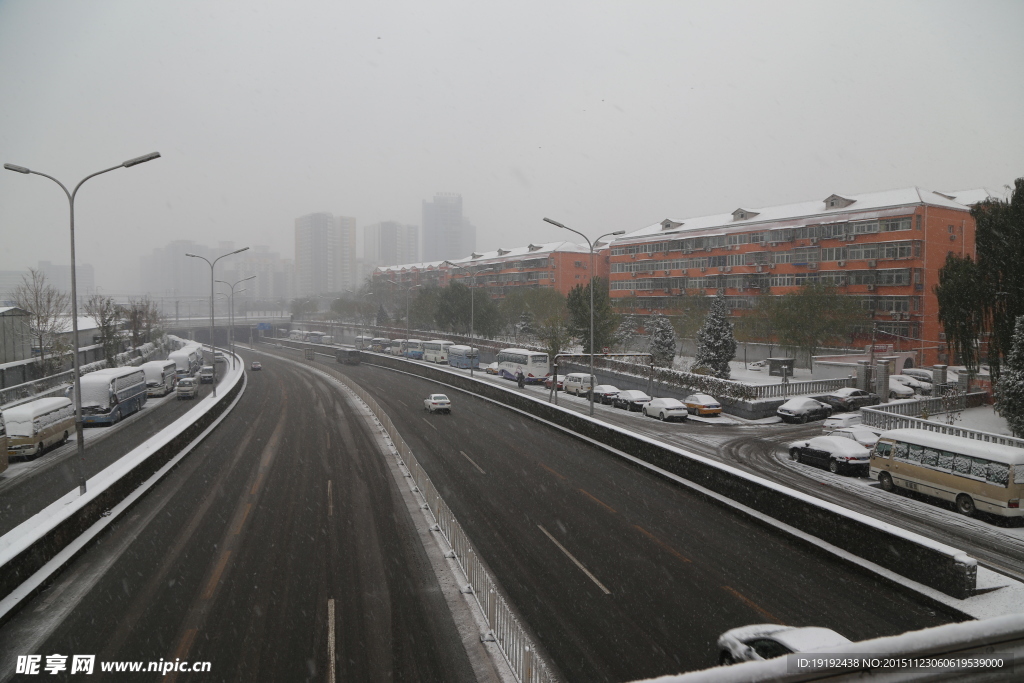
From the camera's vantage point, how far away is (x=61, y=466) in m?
24.4

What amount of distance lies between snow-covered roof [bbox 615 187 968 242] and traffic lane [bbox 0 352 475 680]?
2217 inches

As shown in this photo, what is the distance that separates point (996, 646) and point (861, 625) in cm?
387

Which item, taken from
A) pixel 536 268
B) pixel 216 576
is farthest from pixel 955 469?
pixel 536 268

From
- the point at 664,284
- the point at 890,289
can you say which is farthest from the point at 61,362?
the point at 890,289

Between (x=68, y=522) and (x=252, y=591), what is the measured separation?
5817mm

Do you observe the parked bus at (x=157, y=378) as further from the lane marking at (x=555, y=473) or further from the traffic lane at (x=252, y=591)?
the lane marking at (x=555, y=473)

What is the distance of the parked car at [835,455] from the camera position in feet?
73.2

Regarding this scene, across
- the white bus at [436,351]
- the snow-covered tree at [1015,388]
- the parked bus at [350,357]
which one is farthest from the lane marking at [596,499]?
the parked bus at [350,357]

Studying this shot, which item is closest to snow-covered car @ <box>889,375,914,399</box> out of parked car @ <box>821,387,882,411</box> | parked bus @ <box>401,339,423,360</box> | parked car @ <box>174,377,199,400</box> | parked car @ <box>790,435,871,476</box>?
parked car @ <box>821,387,882,411</box>

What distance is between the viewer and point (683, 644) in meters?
9.41

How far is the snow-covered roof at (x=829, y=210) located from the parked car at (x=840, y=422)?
102ft

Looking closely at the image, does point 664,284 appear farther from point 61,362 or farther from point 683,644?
point 683,644

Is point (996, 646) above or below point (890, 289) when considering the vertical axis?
below

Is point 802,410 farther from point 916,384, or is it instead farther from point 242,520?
point 242,520
